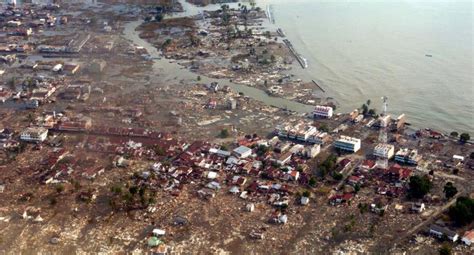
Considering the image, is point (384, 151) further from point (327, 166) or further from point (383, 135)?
point (327, 166)

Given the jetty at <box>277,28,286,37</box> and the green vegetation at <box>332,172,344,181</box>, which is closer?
the green vegetation at <box>332,172,344,181</box>

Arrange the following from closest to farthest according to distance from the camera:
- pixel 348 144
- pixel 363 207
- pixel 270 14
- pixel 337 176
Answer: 1. pixel 363 207
2. pixel 337 176
3. pixel 348 144
4. pixel 270 14

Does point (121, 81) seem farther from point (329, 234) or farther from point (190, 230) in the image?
point (329, 234)

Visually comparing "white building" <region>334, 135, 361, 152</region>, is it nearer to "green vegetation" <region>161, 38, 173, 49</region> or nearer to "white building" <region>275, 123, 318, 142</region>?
"white building" <region>275, 123, 318, 142</region>

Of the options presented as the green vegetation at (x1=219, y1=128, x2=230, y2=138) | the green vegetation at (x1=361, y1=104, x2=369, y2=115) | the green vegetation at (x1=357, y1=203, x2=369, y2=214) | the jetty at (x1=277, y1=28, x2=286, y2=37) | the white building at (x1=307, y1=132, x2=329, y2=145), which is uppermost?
the jetty at (x1=277, y1=28, x2=286, y2=37)

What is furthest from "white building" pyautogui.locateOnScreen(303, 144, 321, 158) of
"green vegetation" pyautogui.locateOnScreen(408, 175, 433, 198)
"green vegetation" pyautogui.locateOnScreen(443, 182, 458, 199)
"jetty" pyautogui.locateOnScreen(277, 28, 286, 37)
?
"jetty" pyautogui.locateOnScreen(277, 28, 286, 37)

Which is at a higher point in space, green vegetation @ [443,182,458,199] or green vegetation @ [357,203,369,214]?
green vegetation @ [443,182,458,199]

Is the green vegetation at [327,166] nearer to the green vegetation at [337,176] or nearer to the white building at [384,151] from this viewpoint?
the green vegetation at [337,176]

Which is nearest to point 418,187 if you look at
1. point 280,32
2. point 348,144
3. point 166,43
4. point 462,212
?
point 462,212

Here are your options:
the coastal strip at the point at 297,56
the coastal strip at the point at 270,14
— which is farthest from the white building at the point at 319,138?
the coastal strip at the point at 270,14
